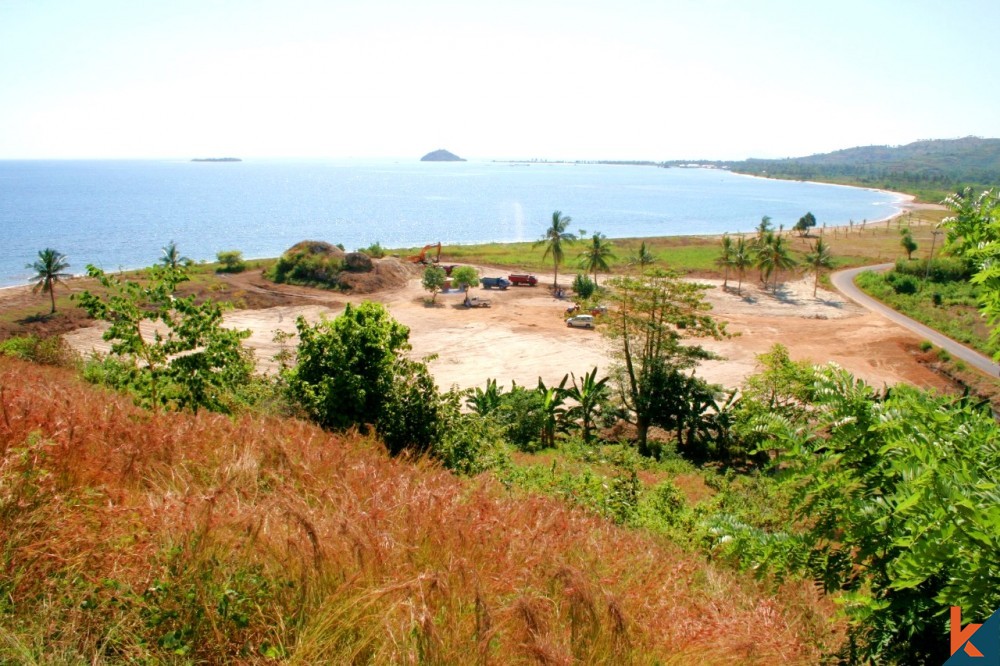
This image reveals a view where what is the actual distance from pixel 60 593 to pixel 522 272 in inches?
2646

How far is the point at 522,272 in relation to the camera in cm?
7000

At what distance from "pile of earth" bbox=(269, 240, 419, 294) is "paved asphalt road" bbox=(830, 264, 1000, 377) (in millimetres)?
43268

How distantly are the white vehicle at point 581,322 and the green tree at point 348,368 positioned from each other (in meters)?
33.7

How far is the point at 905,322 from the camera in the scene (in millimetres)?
49344

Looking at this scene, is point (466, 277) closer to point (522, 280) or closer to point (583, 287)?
point (522, 280)

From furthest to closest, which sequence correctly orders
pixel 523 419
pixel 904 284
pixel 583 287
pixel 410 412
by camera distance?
pixel 904 284 < pixel 583 287 < pixel 523 419 < pixel 410 412

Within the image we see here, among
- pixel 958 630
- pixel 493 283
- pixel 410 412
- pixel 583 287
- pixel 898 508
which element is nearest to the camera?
pixel 958 630

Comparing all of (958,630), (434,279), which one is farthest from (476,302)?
(958,630)

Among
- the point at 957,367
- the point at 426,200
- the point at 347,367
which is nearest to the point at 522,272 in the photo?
the point at 957,367

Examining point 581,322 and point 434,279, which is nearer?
point 581,322

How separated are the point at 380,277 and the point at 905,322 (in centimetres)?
4567

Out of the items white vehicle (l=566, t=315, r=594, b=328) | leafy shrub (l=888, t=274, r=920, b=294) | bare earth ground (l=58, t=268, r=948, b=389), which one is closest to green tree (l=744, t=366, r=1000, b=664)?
bare earth ground (l=58, t=268, r=948, b=389)

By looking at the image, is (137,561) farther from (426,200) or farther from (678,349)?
(426,200)

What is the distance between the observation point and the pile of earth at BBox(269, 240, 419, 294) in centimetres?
5947
